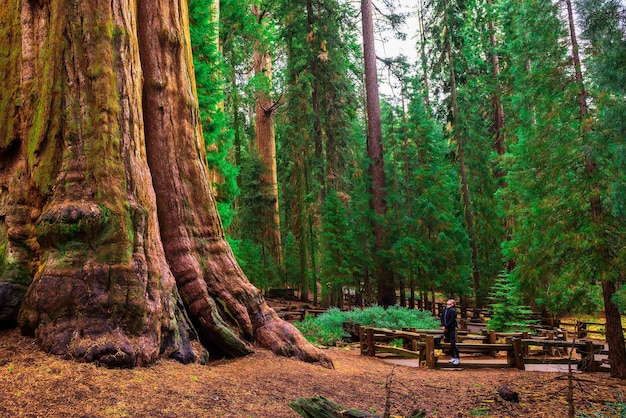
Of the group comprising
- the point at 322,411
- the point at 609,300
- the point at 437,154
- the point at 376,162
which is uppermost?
the point at 437,154

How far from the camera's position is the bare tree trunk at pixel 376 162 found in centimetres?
2142

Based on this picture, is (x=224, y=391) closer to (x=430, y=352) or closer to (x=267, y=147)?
(x=430, y=352)

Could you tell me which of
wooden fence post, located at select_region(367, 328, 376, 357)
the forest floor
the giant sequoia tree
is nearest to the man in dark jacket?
wooden fence post, located at select_region(367, 328, 376, 357)

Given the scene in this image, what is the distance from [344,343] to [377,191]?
28.3 ft

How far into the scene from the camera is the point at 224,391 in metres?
5.27

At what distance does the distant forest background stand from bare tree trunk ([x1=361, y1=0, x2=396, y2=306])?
7 cm

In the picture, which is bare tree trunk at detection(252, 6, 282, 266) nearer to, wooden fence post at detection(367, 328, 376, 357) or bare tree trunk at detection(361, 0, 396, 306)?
bare tree trunk at detection(361, 0, 396, 306)

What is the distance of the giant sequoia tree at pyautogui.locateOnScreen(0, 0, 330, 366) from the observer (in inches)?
216

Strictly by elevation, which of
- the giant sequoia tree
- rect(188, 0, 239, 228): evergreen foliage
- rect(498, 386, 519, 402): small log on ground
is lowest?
rect(498, 386, 519, 402): small log on ground

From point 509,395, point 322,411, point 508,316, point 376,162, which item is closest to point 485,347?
point 509,395

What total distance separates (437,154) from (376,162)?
7.26 m

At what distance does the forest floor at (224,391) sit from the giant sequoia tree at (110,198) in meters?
0.31

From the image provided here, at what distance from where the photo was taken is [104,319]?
214 inches

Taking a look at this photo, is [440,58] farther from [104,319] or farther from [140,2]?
[104,319]
